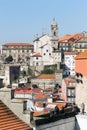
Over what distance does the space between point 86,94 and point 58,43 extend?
68.3m

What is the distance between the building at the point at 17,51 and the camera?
97.5m

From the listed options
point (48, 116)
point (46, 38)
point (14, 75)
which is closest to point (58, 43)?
point (46, 38)

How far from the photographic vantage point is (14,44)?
102 m

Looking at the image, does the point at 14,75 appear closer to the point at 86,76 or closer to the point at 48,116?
the point at 86,76

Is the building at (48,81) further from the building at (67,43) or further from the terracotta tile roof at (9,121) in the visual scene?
the terracotta tile roof at (9,121)

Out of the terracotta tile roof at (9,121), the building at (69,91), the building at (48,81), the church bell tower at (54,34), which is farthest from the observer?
the church bell tower at (54,34)

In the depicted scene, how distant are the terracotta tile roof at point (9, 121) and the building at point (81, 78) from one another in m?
10.1

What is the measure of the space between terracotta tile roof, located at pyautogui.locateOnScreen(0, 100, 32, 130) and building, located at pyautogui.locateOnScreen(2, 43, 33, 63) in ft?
291

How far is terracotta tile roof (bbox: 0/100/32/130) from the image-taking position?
6376 mm

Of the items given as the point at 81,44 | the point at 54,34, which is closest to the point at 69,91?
the point at 54,34

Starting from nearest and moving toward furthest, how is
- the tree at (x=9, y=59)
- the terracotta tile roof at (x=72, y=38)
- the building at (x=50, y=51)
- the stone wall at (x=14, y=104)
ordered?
the stone wall at (x=14, y=104)
the building at (x=50, y=51)
the tree at (x=9, y=59)
the terracotta tile roof at (x=72, y=38)

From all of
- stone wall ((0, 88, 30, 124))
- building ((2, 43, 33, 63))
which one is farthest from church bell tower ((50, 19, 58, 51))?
stone wall ((0, 88, 30, 124))

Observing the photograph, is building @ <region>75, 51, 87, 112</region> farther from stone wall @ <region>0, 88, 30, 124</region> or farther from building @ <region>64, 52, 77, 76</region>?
building @ <region>64, 52, 77, 76</region>

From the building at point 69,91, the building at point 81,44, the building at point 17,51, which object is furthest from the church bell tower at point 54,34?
the building at point 69,91
